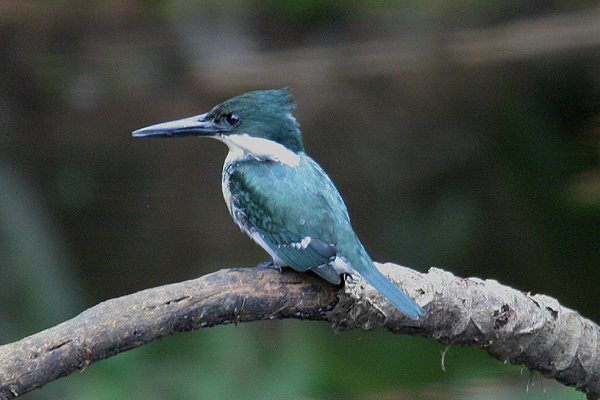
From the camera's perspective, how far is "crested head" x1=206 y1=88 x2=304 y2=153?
197 cm

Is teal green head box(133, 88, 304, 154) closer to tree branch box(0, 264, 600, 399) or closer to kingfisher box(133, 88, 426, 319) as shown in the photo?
kingfisher box(133, 88, 426, 319)

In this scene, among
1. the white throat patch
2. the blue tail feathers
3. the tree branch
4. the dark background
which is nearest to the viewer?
the tree branch

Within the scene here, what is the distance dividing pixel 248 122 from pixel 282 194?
0.28 meters

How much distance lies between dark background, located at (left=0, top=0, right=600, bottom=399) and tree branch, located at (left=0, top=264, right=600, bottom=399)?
106 cm

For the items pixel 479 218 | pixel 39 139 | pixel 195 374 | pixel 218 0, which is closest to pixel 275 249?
pixel 195 374

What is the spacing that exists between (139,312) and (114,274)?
8.64 feet

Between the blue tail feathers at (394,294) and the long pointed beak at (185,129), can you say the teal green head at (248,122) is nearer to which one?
the long pointed beak at (185,129)

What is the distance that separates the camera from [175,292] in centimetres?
150

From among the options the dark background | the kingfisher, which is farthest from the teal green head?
the dark background

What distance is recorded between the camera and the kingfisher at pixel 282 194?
1.69 meters

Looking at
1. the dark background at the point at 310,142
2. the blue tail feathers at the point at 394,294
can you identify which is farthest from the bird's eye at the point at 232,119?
the dark background at the point at 310,142

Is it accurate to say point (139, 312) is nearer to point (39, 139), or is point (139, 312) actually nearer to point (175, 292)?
point (175, 292)

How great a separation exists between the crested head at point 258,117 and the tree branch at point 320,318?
0.45m

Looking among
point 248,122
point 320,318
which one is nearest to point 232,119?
point 248,122
